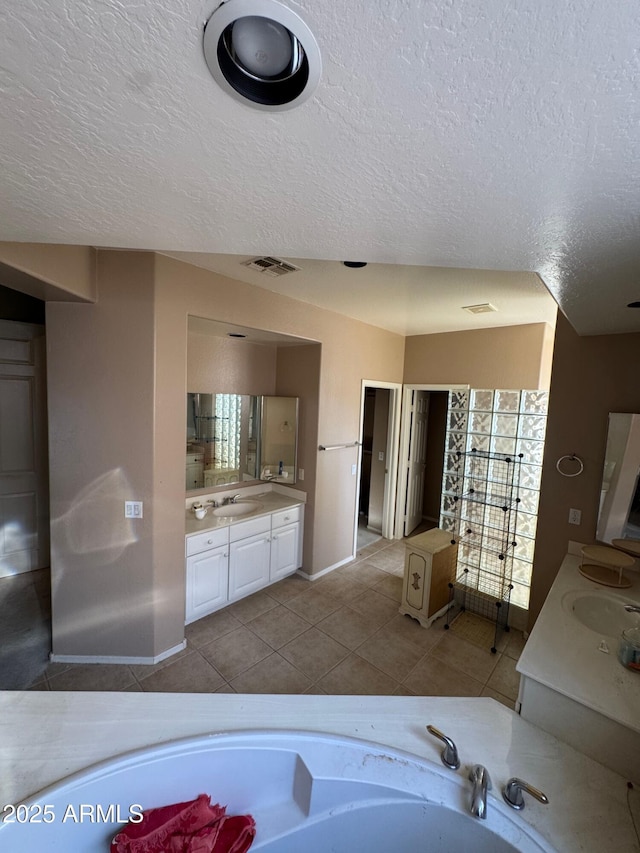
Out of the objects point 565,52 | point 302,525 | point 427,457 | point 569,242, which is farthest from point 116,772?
point 427,457

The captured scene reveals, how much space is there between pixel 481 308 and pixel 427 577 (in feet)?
7.28

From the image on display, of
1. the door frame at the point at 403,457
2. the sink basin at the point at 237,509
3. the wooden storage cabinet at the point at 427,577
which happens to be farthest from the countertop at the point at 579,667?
the door frame at the point at 403,457

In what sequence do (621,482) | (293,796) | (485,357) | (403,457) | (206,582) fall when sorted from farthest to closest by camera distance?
(403,457) < (485,357) < (206,582) < (621,482) < (293,796)

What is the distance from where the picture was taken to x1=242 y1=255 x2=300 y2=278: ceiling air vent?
2078mm

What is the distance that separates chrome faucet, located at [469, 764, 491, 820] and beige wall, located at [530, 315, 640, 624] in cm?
172

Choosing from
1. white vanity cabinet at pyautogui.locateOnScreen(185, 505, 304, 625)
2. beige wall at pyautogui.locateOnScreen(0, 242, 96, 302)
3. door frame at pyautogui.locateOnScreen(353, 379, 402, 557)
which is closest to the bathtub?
white vanity cabinet at pyautogui.locateOnScreen(185, 505, 304, 625)

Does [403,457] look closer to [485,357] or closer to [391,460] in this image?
[391,460]

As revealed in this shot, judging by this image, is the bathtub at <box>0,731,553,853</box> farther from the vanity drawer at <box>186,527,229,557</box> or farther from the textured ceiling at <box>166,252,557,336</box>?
the textured ceiling at <box>166,252,557,336</box>

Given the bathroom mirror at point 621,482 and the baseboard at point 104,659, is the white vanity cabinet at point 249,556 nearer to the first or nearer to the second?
the baseboard at point 104,659

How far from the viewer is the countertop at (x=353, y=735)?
921 millimetres

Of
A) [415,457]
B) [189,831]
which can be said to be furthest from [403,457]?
[189,831]

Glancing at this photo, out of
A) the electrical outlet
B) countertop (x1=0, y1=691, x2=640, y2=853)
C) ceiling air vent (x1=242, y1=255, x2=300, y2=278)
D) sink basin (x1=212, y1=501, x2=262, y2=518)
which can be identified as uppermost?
ceiling air vent (x1=242, y1=255, x2=300, y2=278)

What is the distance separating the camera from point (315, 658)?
236 cm

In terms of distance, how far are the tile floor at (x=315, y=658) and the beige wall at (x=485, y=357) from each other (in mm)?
2205
